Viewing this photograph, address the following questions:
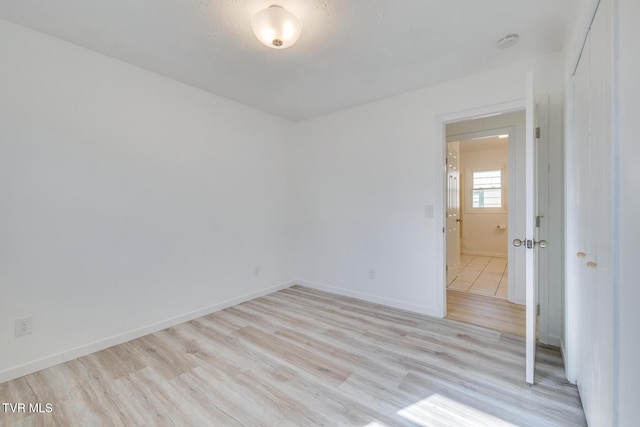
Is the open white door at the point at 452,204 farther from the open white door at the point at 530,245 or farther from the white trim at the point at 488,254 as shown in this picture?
the open white door at the point at 530,245

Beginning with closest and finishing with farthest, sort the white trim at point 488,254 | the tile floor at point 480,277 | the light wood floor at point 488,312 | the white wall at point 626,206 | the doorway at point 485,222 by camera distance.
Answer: the white wall at point 626,206 < the light wood floor at point 488,312 < the doorway at point 485,222 < the tile floor at point 480,277 < the white trim at point 488,254

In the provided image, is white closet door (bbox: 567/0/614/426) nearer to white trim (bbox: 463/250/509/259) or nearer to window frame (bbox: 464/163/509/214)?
white trim (bbox: 463/250/509/259)

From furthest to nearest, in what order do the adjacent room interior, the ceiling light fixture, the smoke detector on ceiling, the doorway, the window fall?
1. the window
2. the doorway
3. the smoke detector on ceiling
4. the ceiling light fixture
5. the adjacent room interior

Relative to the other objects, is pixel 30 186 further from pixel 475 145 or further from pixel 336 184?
pixel 475 145

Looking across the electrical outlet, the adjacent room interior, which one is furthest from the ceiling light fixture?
the electrical outlet

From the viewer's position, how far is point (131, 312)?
97.2 inches

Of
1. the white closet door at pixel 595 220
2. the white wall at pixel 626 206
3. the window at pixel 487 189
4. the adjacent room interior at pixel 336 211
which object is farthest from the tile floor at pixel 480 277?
the white wall at pixel 626 206

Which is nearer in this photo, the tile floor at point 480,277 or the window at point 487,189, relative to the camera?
the tile floor at point 480,277

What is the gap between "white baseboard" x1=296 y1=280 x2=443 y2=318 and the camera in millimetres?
2945

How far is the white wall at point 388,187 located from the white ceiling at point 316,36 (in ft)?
0.86

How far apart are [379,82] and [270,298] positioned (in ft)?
9.42

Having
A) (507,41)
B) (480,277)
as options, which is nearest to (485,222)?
(480,277)

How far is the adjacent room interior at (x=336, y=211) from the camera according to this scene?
1.53m

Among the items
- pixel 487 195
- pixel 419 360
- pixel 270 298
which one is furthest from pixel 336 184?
pixel 487 195
